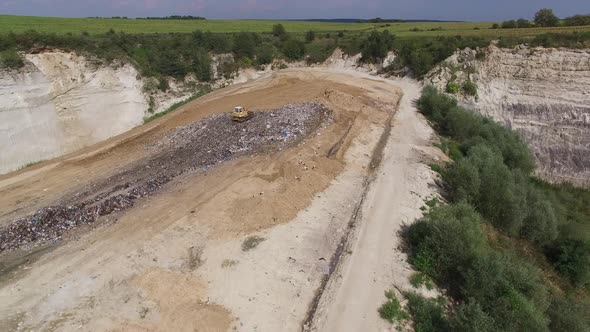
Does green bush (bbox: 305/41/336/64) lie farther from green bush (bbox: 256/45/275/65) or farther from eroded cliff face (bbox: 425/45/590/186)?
eroded cliff face (bbox: 425/45/590/186)

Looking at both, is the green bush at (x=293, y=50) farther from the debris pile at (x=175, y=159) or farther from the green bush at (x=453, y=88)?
the debris pile at (x=175, y=159)

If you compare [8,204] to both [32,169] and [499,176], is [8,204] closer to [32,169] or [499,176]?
[32,169]

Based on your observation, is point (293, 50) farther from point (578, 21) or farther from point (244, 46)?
point (578, 21)

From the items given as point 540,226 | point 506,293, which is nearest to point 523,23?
point 540,226

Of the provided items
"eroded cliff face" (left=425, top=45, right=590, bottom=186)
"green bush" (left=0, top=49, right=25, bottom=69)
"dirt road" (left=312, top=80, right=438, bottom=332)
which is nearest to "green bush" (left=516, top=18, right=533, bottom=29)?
"eroded cliff face" (left=425, top=45, right=590, bottom=186)

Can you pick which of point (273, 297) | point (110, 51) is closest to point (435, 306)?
point (273, 297)

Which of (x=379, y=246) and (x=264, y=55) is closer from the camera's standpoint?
(x=379, y=246)
